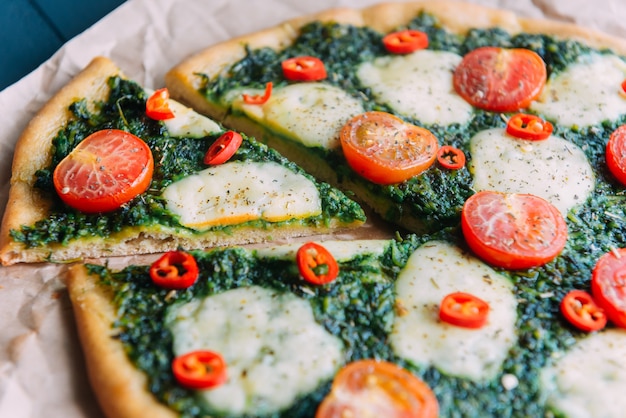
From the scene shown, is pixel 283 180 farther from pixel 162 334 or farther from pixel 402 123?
pixel 162 334

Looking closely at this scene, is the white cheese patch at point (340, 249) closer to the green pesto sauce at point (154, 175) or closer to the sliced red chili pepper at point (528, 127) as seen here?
the green pesto sauce at point (154, 175)

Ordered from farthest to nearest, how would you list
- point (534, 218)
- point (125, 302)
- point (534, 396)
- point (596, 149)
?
point (596, 149) → point (534, 218) → point (125, 302) → point (534, 396)

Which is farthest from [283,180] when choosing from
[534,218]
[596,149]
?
[596,149]

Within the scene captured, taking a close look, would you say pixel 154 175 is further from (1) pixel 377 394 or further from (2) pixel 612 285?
(2) pixel 612 285

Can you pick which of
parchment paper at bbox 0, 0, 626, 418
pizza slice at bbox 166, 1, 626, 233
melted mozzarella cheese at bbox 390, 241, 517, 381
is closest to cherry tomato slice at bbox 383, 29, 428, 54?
pizza slice at bbox 166, 1, 626, 233

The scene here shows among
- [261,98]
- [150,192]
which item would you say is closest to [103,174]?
[150,192]
